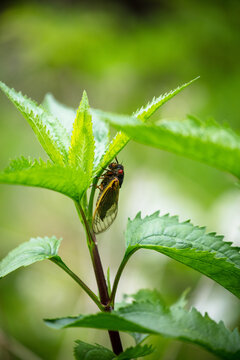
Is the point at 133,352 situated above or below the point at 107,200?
below

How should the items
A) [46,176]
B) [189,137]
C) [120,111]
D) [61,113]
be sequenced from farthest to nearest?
[120,111]
[61,113]
[46,176]
[189,137]

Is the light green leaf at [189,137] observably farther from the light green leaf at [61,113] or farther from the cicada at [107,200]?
the cicada at [107,200]

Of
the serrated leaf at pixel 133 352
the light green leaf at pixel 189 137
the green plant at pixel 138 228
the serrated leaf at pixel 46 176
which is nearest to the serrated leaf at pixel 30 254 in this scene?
the green plant at pixel 138 228

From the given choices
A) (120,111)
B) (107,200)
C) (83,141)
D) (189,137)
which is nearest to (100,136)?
(83,141)

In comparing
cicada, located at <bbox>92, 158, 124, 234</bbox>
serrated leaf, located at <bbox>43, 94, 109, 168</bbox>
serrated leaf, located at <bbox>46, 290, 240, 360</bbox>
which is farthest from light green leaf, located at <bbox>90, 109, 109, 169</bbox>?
serrated leaf, located at <bbox>46, 290, 240, 360</bbox>

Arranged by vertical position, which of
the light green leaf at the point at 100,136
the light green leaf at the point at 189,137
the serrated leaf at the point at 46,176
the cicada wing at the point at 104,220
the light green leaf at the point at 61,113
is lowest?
the serrated leaf at the point at 46,176

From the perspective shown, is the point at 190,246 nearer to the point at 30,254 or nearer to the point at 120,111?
the point at 30,254

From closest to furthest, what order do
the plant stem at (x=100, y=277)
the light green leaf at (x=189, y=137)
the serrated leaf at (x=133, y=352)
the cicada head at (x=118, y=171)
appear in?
the light green leaf at (x=189, y=137)
the serrated leaf at (x=133, y=352)
the plant stem at (x=100, y=277)
the cicada head at (x=118, y=171)
